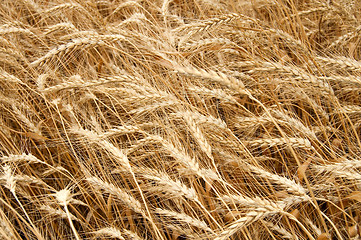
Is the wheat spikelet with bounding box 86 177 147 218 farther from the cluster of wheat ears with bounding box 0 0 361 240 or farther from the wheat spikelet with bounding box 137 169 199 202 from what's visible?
the wheat spikelet with bounding box 137 169 199 202

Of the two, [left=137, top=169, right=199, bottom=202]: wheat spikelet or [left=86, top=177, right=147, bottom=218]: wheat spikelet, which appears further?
[left=86, top=177, right=147, bottom=218]: wheat spikelet

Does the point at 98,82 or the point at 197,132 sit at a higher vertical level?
the point at 98,82

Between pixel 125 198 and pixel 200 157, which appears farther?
pixel 200 157

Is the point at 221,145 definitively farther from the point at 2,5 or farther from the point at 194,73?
the point at 2,5

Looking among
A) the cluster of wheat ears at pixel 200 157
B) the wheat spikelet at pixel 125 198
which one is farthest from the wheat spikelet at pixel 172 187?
the wheat spikelet at pixel 125 198

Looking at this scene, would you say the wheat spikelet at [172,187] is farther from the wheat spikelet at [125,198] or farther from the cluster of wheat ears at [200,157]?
the wheat spikelet at [125,198]

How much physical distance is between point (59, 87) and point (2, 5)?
1.83 meters

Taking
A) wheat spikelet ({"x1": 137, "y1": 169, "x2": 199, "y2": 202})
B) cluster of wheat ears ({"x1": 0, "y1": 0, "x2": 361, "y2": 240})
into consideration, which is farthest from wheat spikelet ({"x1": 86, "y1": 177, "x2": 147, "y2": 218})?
wheat spikelet ({"x1": 137, "y1": 169, "x2": 199, "y2": 202})

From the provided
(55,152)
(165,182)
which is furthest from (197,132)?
(55,152)

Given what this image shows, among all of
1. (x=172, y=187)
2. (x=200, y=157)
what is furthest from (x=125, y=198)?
Answer: (x=200, y=157)

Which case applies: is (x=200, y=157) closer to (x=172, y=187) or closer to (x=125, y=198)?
(x=172, y=187)

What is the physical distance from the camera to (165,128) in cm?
151

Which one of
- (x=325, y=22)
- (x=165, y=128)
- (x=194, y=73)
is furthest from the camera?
(x=325, y=22)

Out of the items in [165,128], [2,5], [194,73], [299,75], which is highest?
[2,5]
